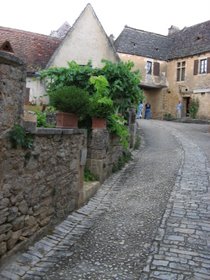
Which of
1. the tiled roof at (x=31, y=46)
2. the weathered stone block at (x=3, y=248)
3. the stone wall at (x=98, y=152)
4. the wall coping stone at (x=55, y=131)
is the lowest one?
the weathered stone block at (x=3, y=248)

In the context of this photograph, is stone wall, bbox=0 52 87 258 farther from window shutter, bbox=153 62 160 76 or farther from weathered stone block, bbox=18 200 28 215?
window shutter, bbox=153 62 160 76

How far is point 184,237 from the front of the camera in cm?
580

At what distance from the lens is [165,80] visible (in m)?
35.6

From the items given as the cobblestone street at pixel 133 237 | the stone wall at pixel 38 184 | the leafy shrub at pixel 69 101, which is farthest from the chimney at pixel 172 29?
the stone wall at pixel 38 184

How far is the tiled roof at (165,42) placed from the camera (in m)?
33.1

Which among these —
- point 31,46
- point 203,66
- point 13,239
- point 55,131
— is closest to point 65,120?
point 55,131

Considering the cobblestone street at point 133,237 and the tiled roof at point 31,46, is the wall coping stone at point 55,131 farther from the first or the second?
the tiled roof at point 31,46

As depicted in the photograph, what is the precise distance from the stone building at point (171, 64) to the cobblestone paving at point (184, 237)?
2391cm

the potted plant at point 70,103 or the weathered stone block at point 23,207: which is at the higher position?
the potted plant at point 70,103

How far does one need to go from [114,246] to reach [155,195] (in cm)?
283

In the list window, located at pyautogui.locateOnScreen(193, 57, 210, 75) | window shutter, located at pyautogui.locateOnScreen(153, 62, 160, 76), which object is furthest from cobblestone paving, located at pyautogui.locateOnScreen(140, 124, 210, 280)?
window shutter, located at pyautogui.locateOnScreen(153, 62, 160, 76)

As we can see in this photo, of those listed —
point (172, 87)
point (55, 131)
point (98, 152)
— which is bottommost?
point (98, 152)

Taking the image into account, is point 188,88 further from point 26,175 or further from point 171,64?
point 26,175

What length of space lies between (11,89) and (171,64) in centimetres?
3232
